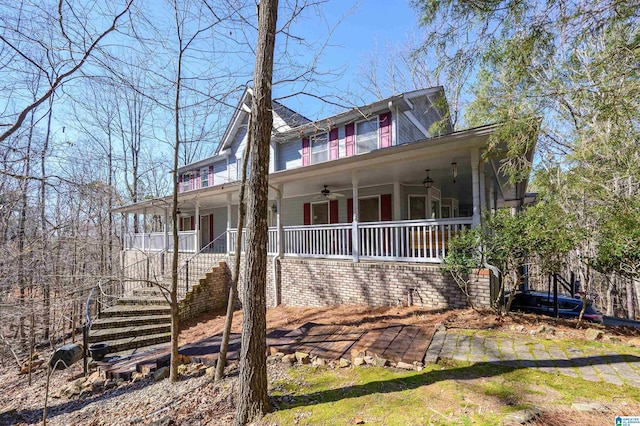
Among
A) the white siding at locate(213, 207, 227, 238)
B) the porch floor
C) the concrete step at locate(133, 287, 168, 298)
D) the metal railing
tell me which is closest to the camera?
the porch floor

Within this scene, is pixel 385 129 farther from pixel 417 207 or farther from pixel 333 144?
pixel 417 207

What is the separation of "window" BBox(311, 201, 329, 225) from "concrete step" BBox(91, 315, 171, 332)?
633 centimetres

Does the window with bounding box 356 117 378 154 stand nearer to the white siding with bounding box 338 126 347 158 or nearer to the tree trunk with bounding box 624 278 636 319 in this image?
the white siding with bounding box 338 126 347 158

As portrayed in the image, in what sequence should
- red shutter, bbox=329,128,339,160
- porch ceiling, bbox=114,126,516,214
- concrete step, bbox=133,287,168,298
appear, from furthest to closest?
red shutter, bbox=329,128,339,160 < concrete step, bbox=133,287,168,298 < porch ceiling, bbox=114,126,516,214

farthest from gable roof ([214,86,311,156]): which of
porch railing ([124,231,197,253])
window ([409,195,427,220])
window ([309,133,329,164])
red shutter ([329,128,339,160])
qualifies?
window ([409,195,427,220])

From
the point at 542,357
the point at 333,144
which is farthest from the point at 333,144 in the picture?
the point at 542,357

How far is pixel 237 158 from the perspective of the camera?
53.9 ft

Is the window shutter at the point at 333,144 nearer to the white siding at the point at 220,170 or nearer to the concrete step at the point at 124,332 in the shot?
the white siding at the point at 220,170

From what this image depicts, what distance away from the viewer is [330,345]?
179 inches

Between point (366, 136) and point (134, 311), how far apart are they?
9.67m

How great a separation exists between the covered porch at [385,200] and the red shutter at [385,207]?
0.06ft

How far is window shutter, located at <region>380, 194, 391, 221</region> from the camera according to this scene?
403 inches

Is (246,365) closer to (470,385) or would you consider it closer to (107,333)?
(470,385)

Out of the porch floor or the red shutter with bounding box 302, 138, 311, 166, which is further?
the red shutter with bounding box 302, 138, 311, 166
